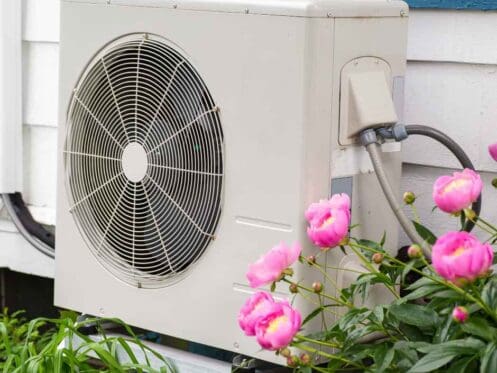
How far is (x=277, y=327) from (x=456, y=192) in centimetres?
39

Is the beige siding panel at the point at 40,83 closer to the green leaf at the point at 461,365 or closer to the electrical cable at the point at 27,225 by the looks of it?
the electrical cable at the point at 27,225

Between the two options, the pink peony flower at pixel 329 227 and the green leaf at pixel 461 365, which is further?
Result: the pink peony flower at pixel 329 227

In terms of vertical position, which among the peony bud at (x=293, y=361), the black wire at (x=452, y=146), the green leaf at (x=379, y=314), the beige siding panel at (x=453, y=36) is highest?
the beige siding panel at (x=453, y=36)

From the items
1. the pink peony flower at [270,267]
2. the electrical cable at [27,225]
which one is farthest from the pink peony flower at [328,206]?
the electrical cable at [27,225]

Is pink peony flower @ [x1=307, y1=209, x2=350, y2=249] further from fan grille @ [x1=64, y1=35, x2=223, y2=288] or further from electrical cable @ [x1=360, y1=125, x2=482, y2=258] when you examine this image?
fan grille @ [x1=64, y1=35, x2=223, y2=288]

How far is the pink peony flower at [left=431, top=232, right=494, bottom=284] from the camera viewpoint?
1.83 meters

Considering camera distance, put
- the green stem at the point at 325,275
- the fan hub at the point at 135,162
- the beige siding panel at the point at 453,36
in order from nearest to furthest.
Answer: the green stem at the point at 325,275
the fan hub at the point at 135,162
the beige siding panel at the point at 453,36

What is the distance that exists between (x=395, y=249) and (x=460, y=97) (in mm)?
398

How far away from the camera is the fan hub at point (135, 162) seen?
2527mm

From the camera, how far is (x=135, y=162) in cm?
254

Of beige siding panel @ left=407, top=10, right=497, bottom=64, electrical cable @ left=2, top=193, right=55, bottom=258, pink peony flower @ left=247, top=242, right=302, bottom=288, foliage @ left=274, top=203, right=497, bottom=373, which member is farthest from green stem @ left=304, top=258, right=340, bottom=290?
electrical cable @ left=2, top=193, right=55, bottom=258

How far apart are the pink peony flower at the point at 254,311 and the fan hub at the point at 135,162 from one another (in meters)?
0.57

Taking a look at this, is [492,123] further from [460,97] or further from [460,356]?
[460,356]

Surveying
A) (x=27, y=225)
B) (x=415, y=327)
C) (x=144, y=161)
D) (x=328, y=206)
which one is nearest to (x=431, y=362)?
(x=415, y=327)
